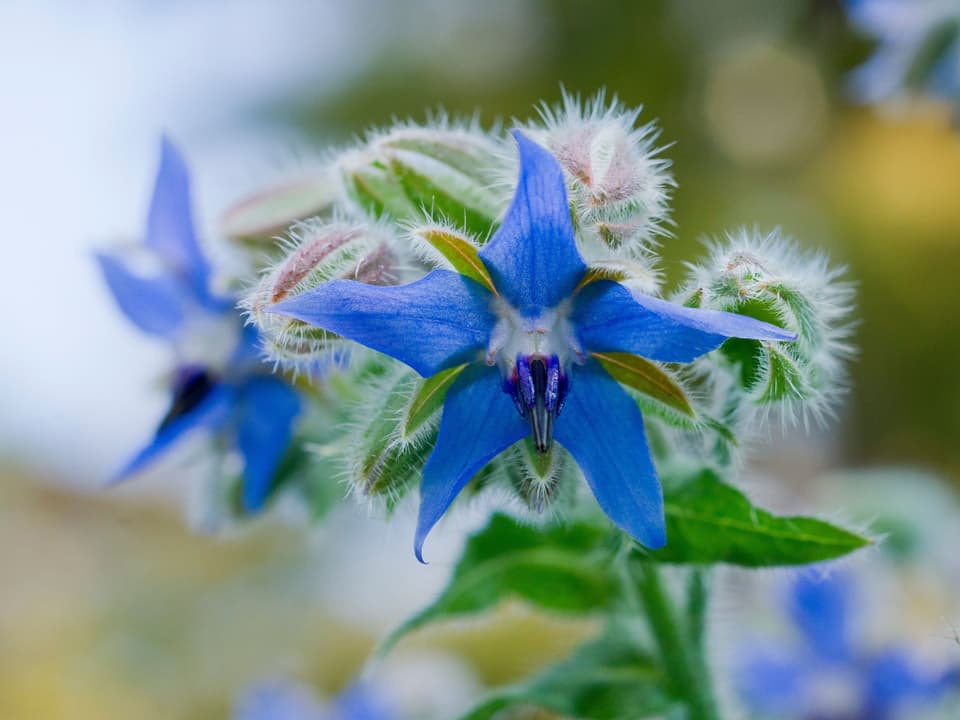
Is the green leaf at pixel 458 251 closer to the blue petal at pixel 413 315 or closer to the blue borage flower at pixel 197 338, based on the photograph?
the blue petal at pixel 413 315

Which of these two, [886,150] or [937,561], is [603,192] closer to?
[937,561]

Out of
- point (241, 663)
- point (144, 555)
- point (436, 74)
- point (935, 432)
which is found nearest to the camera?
point (241, 663)

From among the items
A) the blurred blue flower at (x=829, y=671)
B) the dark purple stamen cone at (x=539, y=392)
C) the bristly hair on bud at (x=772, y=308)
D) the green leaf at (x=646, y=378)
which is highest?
the bristly hair on bud at (x=772, y=308)

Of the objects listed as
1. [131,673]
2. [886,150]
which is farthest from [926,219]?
[131,673]

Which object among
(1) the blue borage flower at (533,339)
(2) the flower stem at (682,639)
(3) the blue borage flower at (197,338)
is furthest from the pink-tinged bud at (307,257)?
(2) the flower stem at (682,639)

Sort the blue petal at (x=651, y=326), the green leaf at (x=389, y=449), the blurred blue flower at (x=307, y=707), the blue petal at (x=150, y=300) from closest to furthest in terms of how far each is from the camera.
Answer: the blue petal at (x=651, y=326) < the green leaf at (x=389, y=449) < the blue petal at (x=150, y=300) < the blurred blue flower at (x=307, y=707)

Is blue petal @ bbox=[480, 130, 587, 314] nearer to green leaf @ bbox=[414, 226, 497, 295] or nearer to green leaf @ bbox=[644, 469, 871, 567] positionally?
green leaf @ bbox=[414, 226, 497, 295]

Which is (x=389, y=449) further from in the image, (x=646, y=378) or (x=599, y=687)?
(x=599, y=687)

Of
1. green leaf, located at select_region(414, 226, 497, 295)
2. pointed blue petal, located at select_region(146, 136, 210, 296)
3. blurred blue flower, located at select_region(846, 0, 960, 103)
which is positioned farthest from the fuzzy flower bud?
blurred blue flower, located at select_region(846, 0, 960, 103)
